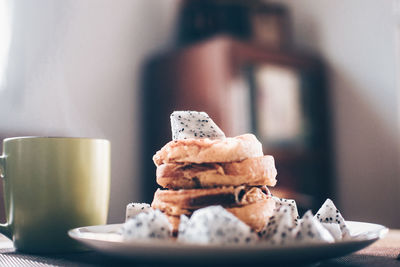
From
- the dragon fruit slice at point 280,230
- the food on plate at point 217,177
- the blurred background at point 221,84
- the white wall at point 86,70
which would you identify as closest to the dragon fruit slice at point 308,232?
the dragon fruit slice at point 280,230

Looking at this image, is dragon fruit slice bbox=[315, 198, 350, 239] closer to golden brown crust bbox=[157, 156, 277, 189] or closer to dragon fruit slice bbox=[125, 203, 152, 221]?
golden brown crust bbox=[157, 156, 277, 189]

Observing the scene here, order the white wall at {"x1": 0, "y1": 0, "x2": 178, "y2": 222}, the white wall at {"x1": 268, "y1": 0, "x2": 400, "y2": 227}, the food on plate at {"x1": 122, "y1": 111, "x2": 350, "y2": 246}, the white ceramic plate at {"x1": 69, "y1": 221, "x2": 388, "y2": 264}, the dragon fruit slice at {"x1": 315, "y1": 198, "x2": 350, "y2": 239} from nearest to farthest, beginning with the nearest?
the white ceramic plate at {"x1": 69, "y1": 221, "x2": 388, "y2": 264} < the food on plate at {"x1": 122, "y1": 111, "x2": 350, "y2": 246} < the dragon fruit slice at {"x1": 315, "y1": 198, "x2": 350, "y2": 239} < the white wall at {"x1": 0, "y1": 0, "x2": 178, "y2": 222} < the white wall at {"x1": 268, "y1": 0, "x2": 400, "y2": 227}

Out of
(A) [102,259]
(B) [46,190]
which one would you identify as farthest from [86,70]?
(A) [102,259]

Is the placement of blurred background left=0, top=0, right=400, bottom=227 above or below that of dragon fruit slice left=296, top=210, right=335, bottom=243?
above

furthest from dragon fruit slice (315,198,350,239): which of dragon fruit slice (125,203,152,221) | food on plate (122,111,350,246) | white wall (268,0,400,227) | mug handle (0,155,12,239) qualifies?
white wall (268,0,400,227)

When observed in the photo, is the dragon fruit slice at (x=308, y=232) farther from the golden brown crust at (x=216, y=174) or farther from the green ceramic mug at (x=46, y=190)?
the green ceramic mug at (x=46, y=190)

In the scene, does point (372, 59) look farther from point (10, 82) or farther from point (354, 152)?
point (10, 82)

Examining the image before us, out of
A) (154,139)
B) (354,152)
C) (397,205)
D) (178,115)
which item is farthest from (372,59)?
(178,115)
